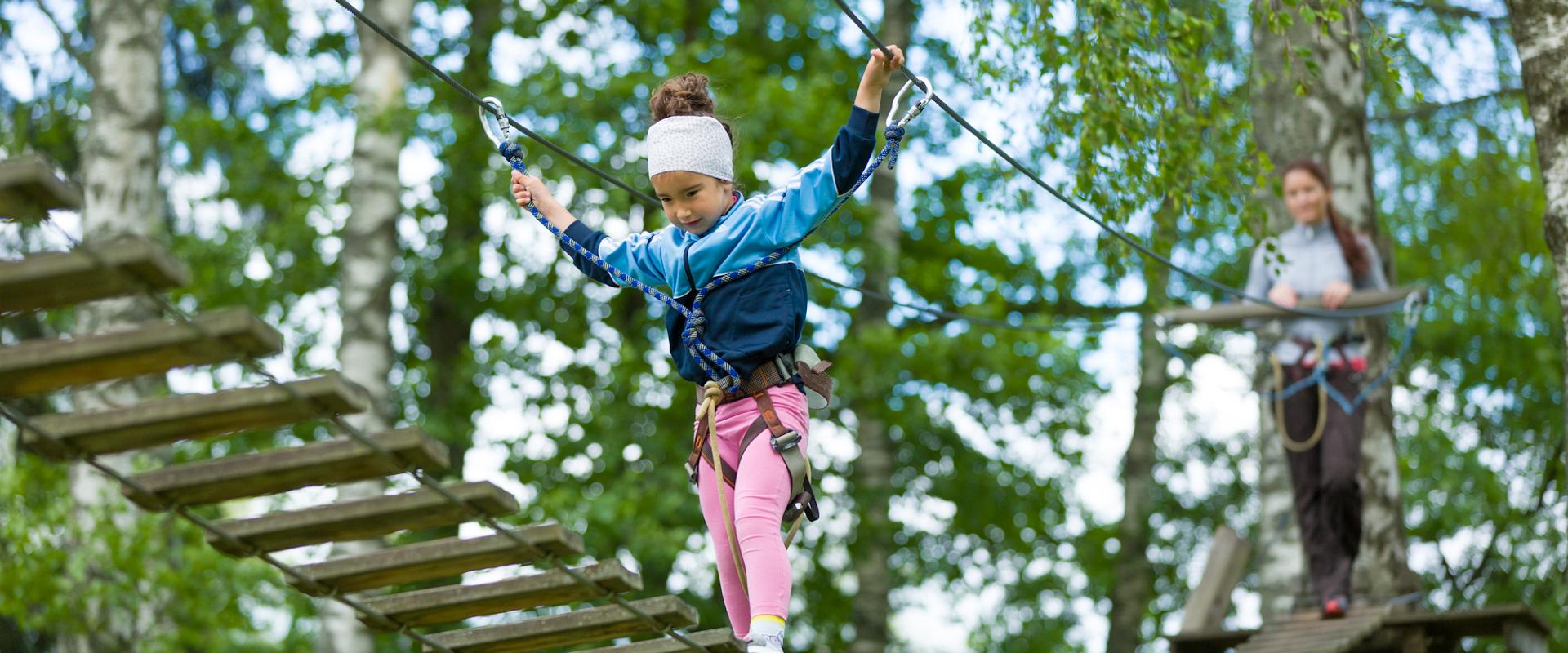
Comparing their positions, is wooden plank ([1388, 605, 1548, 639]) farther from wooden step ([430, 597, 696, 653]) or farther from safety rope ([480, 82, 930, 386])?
safety rope ([480, 82, 930, 386])

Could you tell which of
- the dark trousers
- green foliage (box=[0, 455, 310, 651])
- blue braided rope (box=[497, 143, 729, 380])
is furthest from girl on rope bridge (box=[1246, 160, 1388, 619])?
green foliage (box=[0, 455, 310, 651])

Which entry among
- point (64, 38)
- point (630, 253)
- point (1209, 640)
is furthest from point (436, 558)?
point (64, 38)

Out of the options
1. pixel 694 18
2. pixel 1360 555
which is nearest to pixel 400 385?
pixel 694 18

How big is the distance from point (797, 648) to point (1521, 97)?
Result: 7920 mm

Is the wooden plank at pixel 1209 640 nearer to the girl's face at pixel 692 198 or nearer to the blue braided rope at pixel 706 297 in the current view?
the blue braided rope at pixel 706 297

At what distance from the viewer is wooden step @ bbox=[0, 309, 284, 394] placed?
363 cm

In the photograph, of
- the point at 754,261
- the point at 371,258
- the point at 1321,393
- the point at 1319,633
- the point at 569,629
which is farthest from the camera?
the point at 371,258

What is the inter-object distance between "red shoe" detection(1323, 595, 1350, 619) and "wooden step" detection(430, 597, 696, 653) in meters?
3.41

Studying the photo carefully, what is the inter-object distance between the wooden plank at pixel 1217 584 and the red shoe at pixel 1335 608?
0.62 m

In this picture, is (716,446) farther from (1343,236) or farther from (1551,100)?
(1343,236)

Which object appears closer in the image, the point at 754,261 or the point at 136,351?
the point at 136,351

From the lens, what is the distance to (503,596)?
196 inches

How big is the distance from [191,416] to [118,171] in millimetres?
6725

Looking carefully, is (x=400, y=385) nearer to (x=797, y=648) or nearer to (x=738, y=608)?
(x=797, y=648)
